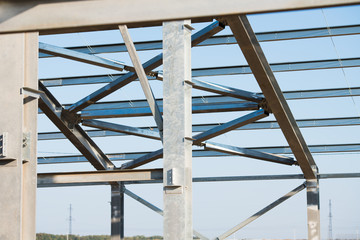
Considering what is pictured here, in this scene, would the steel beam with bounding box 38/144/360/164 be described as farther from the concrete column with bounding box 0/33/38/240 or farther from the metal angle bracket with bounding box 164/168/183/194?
the concrete column with bounding box 0/33/38/240

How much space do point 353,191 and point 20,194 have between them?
17.5m

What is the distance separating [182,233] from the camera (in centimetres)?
1089

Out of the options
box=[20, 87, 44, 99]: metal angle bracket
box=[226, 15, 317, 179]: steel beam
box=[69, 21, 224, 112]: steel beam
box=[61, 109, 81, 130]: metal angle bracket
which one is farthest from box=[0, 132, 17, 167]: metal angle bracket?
box=[61, 109, 81, 130]: metal angle bracket

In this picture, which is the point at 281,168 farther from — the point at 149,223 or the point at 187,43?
the point at 187,43

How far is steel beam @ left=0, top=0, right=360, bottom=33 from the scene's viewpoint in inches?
169

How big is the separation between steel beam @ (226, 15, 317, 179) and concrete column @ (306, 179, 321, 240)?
0.54m

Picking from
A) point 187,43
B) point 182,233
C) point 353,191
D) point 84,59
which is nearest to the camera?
point 182,233

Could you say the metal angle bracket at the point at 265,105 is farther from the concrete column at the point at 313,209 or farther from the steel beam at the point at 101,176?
the steel beam at the point at 101,176

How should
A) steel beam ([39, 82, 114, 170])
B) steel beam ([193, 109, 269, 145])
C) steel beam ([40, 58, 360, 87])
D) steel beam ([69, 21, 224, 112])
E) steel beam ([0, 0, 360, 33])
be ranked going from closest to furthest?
steel beam ([0, 0, 360, 33]), steel beam ([69, 21, 224, 112]), steel beam ([39, 82, 114, 170]), steel beam ([193, 109, 269, 145]), steel beam ([40, 58, 360, 87])

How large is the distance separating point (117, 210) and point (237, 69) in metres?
6.22

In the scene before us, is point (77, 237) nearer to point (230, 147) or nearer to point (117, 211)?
point (117, 211)

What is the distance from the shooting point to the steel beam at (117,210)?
21062 millimetres

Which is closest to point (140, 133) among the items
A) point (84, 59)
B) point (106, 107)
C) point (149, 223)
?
point (106, 107)

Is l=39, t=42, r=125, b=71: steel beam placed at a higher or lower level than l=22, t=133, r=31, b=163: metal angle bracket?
higher
